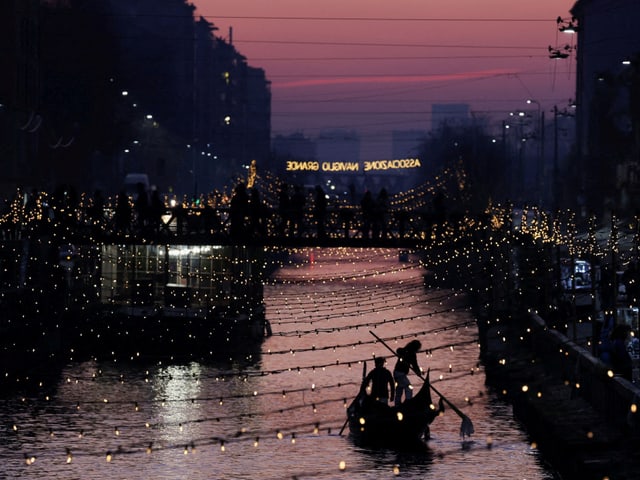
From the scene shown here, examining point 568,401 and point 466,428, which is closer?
point 568,401

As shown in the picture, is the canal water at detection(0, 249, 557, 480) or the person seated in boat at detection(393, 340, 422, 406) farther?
the person seated in boat at detection(393, 340, 422, 406)

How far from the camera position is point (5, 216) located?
65562mm

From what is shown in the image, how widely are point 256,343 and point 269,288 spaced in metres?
34.0

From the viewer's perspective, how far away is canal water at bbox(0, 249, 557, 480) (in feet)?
128

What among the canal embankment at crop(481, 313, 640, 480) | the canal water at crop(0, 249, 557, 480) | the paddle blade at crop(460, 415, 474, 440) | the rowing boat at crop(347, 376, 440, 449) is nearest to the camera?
the canal embankment at crop(481, 313, 640, 480)

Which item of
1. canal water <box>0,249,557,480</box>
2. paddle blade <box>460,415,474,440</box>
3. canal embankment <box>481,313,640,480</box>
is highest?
canal embankment <box>481,313,640,480</box>

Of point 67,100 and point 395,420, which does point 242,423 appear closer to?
point 395,420

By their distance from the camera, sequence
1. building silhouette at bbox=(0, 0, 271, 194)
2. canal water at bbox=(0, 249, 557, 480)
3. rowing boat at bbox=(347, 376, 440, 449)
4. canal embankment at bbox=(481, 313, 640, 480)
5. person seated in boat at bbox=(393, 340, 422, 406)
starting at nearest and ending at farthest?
canal embankment at bbox=(481, 313, 640, 480)
canal water at bbox=(0, 249, 557, 480)
rowing boat at bbox=(347, 376, 440, 449)
person seated in boat at bbox=(393, 340, 422, 406)
building silhouette at bbox=(0, 0, 271, 194)

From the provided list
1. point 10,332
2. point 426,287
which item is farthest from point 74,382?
point 426,287

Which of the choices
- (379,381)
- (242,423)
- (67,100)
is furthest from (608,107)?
(379,381)

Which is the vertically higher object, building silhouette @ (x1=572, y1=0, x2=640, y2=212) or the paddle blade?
building silhouette @ (x1=572, y1=0, x2=640, y2=212)

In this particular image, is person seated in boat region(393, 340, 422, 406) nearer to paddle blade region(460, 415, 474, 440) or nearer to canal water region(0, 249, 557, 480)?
canal water region(0, 249, 557, 480)

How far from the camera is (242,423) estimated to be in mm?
47562

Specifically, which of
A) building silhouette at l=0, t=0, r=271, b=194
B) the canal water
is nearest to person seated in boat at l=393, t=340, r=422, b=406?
the canal water
